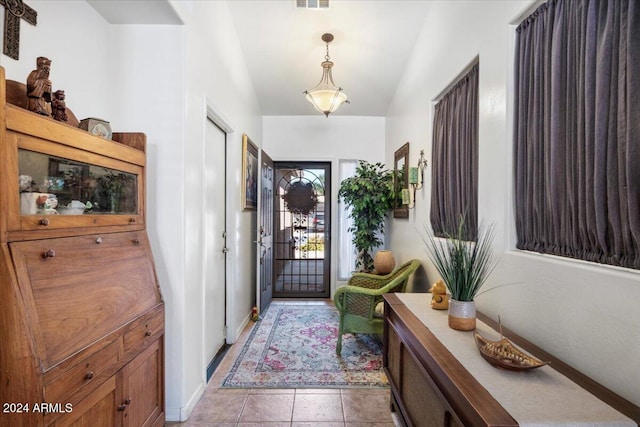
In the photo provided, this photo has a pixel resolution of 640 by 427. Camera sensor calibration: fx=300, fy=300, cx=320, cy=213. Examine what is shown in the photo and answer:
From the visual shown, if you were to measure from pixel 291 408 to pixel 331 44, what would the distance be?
3.46 meters

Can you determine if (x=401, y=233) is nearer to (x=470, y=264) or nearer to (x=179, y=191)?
(x=470, y=264)

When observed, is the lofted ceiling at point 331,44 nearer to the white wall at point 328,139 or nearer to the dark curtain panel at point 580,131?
the white wall at point 328,139

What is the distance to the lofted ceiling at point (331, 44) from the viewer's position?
2891 millimetres

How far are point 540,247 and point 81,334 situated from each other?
1984 millimetres

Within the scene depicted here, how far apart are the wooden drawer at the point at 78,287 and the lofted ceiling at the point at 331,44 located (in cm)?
255

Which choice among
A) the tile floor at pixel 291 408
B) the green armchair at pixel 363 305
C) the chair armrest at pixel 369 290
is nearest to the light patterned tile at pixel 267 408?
the tile floor at pixel 291 408

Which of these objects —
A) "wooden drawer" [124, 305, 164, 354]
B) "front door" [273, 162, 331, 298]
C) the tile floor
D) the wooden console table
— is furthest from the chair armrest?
"front door" [273, 162, 331, 298]

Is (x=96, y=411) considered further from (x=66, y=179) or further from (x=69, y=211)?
(x=66, y=179)

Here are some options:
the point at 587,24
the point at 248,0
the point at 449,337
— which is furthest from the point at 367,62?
the point at 449,337

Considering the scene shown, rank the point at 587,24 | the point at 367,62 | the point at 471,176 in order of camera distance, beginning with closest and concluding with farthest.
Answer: the point at 587,24
the point at 471,176
the point at 367,62

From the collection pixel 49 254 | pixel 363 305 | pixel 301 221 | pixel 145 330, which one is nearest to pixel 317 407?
pixel 363 305

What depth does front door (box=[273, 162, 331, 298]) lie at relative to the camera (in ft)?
15.6

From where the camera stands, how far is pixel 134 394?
145 cm

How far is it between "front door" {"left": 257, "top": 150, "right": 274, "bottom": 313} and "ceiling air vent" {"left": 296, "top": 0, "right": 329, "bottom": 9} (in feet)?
5.45
